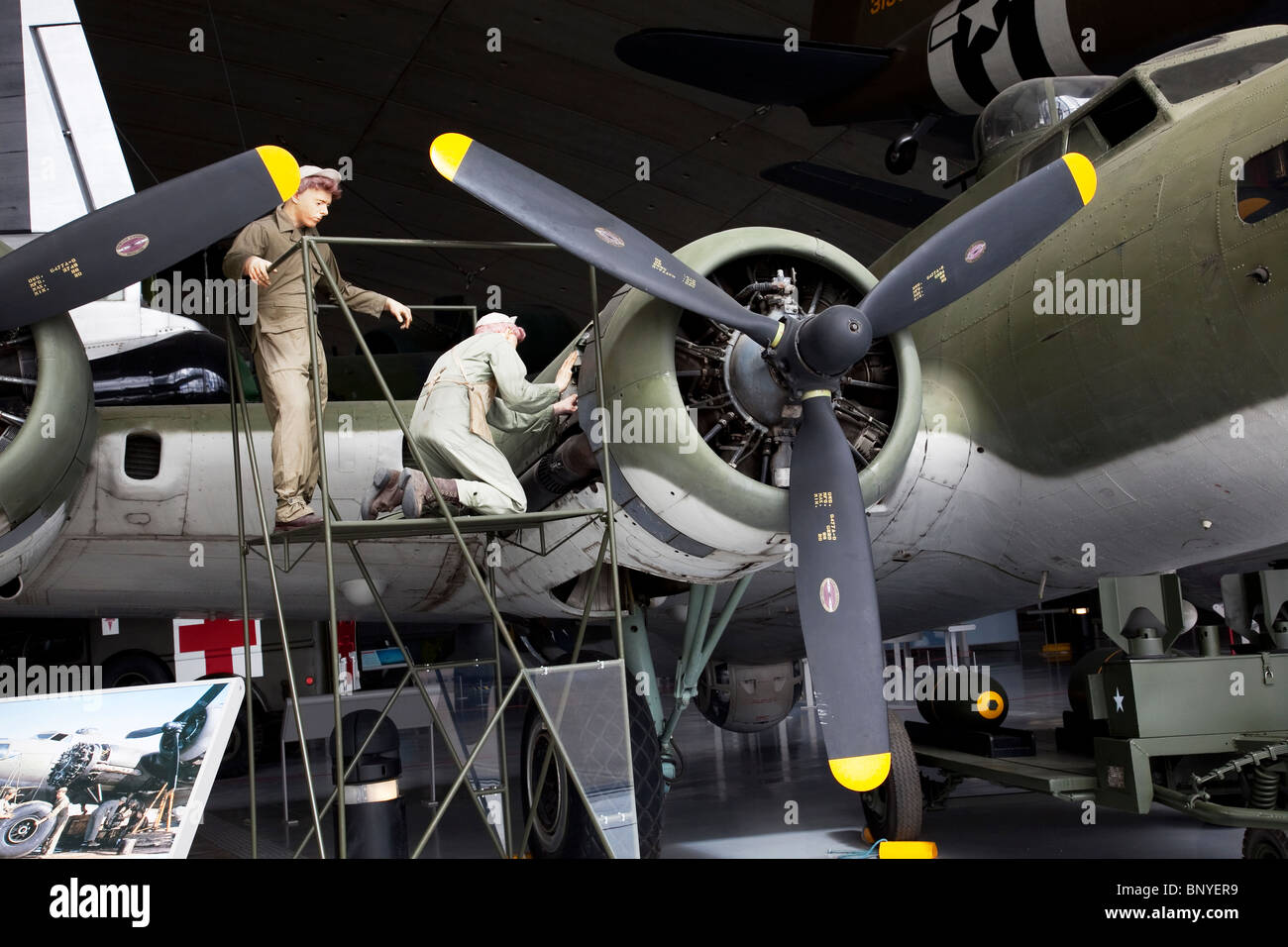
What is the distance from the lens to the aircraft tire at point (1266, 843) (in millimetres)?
4445

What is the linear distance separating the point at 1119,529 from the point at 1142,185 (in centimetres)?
174

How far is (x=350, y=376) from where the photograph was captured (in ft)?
32.3

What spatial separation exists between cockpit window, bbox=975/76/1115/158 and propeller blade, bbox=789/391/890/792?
310 cm

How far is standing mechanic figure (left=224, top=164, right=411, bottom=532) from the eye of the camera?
4504 mm

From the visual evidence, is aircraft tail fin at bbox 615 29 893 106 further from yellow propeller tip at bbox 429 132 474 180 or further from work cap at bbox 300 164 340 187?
yellow propeller tip at bbox 429 132 474 180

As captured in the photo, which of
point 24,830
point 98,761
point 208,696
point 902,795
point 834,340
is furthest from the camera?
point 902,795

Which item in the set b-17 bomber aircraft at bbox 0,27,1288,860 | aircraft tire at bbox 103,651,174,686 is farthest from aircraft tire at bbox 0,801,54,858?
aircraft tire at bbox 103,651,174,686

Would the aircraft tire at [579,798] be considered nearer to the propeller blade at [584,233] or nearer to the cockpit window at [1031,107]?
the propeller blade at [584,233]

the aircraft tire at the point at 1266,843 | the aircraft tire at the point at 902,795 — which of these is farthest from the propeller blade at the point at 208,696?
the aircraft tire at the point at 1266,843

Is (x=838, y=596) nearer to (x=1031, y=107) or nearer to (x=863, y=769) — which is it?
(x=863, y=769)

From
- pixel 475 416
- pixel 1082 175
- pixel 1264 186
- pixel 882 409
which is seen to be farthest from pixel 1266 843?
pixel 475 416

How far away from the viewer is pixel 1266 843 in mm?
4590

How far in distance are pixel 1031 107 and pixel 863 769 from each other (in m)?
4.36
